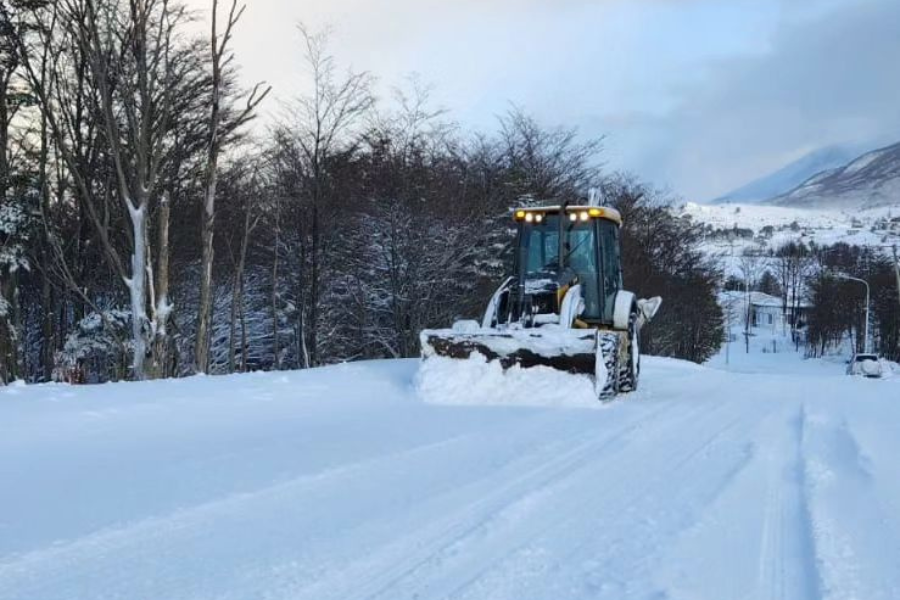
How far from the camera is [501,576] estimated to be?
323cm

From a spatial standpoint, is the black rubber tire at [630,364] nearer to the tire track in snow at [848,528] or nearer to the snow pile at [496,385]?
the snow pile at [496,385]

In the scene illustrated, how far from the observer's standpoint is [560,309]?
33.4 ft

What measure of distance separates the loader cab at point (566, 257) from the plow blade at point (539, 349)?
126cm

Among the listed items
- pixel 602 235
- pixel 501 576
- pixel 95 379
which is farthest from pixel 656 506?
pixel 95 379

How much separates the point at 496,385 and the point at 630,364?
2952 mm

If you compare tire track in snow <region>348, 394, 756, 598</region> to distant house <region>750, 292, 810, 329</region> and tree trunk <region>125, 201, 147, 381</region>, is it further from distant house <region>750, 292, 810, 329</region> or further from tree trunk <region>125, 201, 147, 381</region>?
distant house <region>750, 292, 810, 329</region>

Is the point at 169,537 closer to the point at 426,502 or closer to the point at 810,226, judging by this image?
the point at 426,502

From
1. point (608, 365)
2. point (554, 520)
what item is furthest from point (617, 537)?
point (608, 365)

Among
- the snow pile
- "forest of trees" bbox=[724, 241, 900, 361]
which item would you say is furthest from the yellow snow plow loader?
"forest of trees" bbox=[724, 241, 900, 361]

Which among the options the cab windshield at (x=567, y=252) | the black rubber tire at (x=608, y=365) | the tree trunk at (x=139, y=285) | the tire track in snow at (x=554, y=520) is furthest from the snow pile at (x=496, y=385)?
the tree trunk at (x=139, y=285)

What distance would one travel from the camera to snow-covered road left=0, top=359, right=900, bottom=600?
10.5ft

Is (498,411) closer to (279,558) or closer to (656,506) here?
(656,506)

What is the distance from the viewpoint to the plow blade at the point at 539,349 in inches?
359

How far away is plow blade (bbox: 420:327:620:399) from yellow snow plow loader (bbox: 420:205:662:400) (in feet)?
0.04
